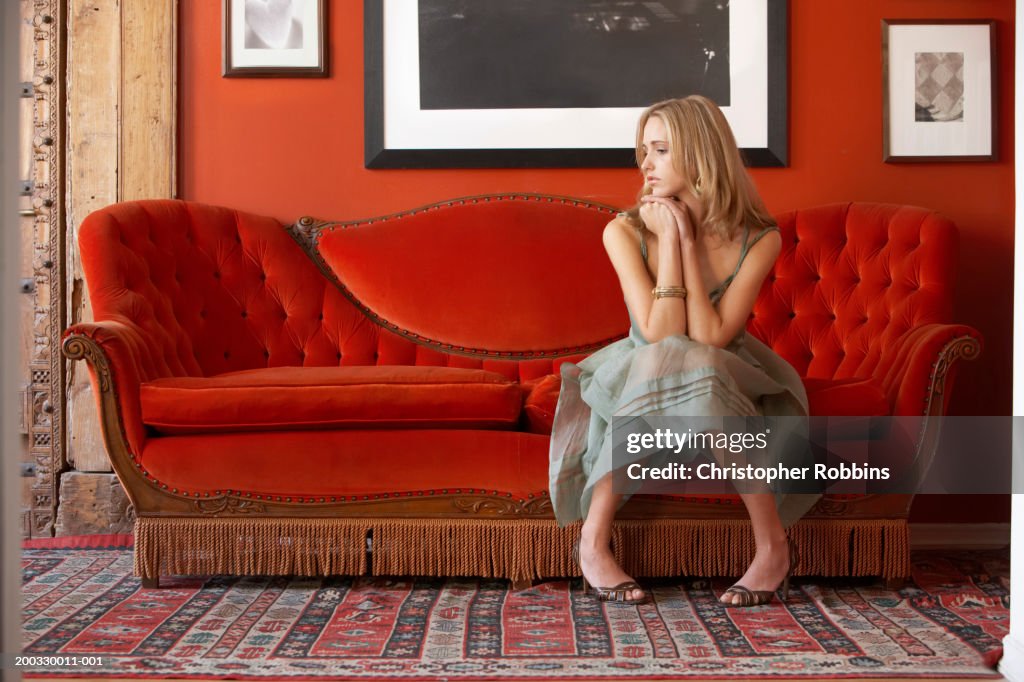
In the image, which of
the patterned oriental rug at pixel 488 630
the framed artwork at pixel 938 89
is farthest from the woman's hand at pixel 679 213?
the framed artwork at pixel 938 89

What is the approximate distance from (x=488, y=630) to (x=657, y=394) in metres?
0.59

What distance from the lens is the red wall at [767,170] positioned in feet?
10.3

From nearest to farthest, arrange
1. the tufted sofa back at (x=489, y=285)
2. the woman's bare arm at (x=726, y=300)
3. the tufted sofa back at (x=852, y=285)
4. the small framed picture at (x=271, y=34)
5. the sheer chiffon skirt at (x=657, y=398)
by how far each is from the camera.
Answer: the sheer chiffon skirt at (x=657, y=398), the woman's bare arm at (x=726, y=300), the tufted sofa back at (x=852, y=285), the tufted sofa back at (x=489, y=285), the small framed picture at (x=271, y=34)

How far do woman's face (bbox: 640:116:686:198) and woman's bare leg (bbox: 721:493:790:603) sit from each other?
29.2 inches

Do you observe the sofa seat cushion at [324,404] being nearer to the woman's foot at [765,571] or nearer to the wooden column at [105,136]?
the woman's foot at [765,571]

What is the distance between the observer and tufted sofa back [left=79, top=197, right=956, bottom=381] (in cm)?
281

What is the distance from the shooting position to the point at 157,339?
254 centimetres

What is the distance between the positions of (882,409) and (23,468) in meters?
2.61

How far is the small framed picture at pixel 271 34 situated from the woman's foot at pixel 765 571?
212cm

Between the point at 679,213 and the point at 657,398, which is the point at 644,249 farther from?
the point at 657,398

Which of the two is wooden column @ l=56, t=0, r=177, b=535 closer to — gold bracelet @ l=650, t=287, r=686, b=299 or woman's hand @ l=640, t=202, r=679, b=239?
woman's hand @ l=640, t=202, r=679, b=239

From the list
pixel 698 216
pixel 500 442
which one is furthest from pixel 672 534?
pixel 698 216

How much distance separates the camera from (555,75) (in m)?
3.15

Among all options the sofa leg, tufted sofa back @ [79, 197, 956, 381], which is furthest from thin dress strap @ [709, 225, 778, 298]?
the sofa leg
